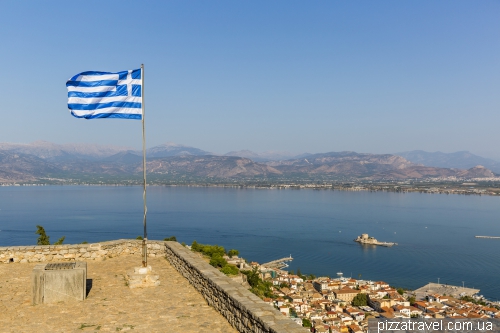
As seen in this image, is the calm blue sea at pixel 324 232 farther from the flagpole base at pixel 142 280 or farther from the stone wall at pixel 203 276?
the flagpole base at pixel 142 280

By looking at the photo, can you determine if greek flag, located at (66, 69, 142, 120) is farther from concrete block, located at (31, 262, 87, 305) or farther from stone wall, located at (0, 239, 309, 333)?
stone wall, located at (0, 239, 309, 333)

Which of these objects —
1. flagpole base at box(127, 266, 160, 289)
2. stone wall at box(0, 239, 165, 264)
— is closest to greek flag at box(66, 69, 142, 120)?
flagpole base at box(127, 266, 160, 289)

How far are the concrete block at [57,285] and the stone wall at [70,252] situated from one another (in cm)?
361

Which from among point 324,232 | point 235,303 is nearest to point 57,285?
point 235,303

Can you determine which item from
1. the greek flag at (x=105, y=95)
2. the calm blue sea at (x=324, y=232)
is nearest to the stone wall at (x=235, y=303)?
the greek flag at (x=105, y=95)

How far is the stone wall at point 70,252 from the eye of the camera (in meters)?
10.2

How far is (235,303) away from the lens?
549 centimetres

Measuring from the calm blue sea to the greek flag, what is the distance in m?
41.9

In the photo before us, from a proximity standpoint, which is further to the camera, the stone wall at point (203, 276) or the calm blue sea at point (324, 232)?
the calm blue sea at point (324, 232)

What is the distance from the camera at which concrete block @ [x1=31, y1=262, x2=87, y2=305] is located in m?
6.70

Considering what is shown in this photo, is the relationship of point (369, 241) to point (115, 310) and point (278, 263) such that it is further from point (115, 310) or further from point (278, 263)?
point (115, 310)

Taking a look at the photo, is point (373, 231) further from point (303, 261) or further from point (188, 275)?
point (188, 275)

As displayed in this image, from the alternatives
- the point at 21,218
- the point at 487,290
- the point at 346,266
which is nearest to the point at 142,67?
the point at 487,290

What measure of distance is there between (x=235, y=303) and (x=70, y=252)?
673 cm
